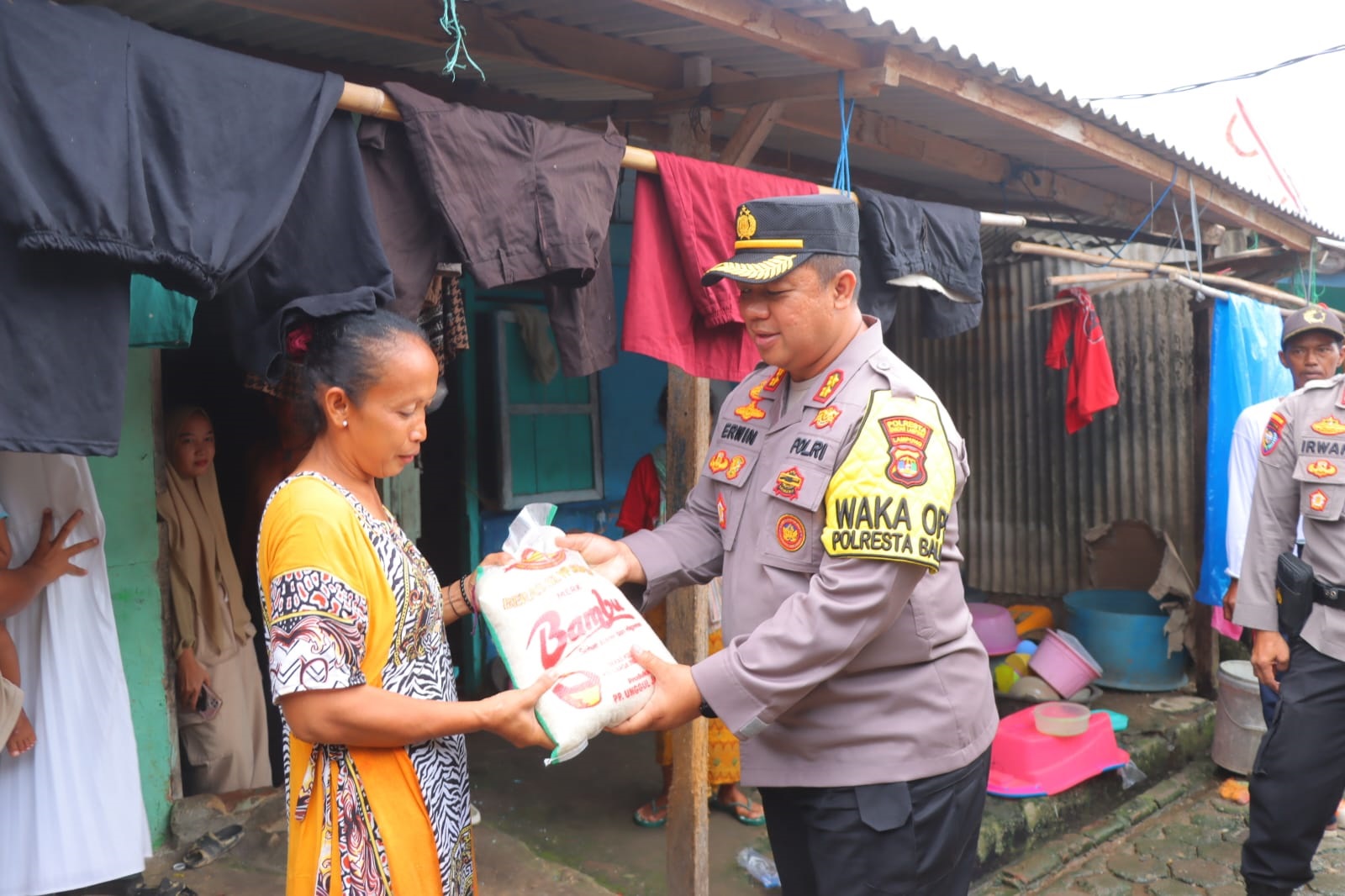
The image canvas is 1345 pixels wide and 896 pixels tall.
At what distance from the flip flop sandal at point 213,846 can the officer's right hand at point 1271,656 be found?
4.17m

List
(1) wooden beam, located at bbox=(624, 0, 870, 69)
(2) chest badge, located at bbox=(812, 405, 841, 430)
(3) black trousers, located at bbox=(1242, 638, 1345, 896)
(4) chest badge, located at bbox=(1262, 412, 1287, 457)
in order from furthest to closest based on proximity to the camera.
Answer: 1. (4) chest badge, located at bbox=(1262, 412, 1287, 457)
2. (3) black trousers, located at bbox=(1242, 638, 1345, 896)
3. (1) wooden beam, located at bbox=(624, 0, 870, 69)
4. (2) chest badge, located at bbox=(812, 405, 841, 430)

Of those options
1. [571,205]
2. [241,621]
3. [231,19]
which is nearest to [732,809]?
[241,621]

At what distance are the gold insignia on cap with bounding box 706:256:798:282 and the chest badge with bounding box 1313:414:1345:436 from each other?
270 centimetres

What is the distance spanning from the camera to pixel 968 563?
8.85 meters

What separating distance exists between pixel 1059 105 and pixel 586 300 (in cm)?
293

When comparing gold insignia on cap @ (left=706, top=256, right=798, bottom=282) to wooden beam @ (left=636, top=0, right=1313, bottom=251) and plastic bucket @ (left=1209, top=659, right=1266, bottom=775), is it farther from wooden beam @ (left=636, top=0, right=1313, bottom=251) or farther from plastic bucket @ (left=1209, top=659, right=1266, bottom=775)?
plastic bucket @ (left=1209, top=659, right=1266, bottom=775)

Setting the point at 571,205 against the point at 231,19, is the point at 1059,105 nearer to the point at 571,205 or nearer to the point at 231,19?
the point at 571,205

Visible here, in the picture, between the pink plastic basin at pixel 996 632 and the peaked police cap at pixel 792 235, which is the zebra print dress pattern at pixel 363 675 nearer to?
Answer: the peaked police cap at pixel 792 235

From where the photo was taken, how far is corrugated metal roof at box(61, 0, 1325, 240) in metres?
3.56

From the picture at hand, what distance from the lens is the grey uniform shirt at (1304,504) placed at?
11.9 feet

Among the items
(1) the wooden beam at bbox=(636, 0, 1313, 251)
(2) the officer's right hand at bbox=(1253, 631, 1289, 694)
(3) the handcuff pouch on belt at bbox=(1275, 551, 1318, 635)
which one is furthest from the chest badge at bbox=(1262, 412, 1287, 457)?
(1) the wooden beam at bbox=(636, 0, 1313, 251)

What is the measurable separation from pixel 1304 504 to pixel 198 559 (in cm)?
455

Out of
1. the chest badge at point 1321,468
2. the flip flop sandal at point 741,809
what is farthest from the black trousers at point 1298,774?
the flip flop sandal at point 741,809

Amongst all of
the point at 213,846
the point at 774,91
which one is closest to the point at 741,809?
the point at 213,846
